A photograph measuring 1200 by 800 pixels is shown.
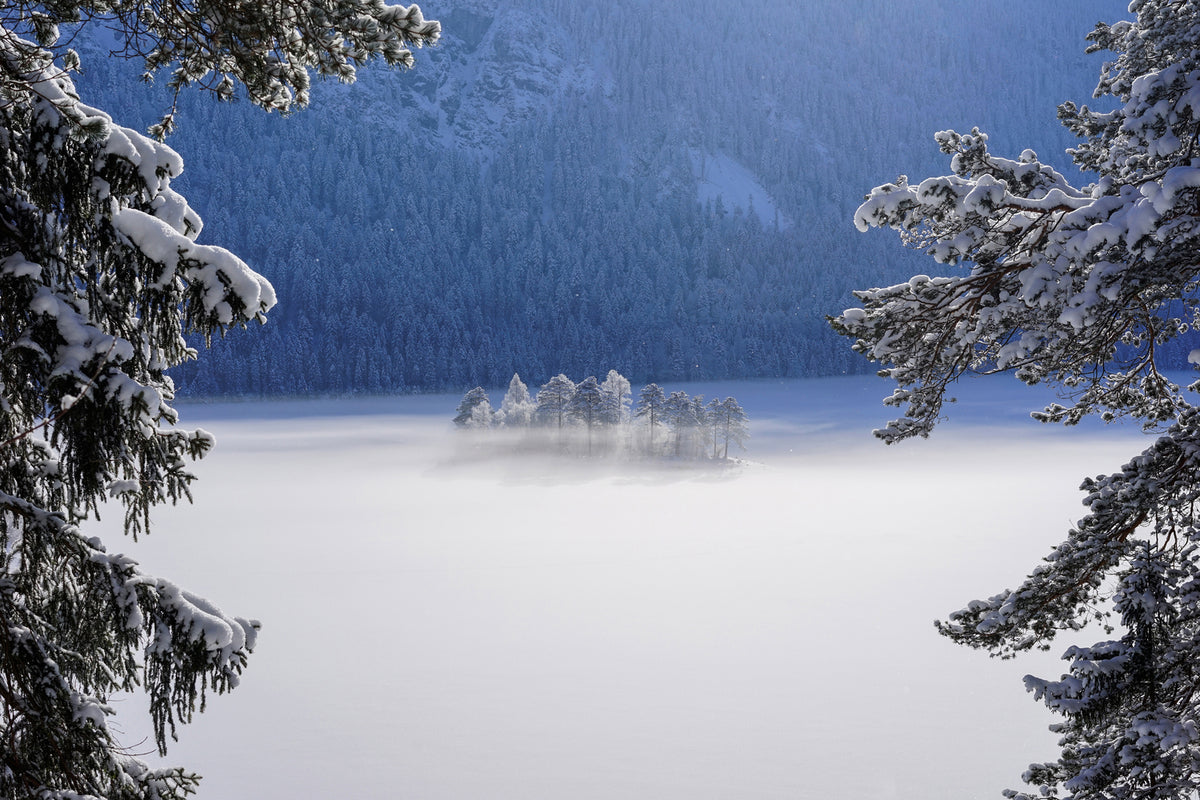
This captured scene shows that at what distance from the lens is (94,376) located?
9.77ft

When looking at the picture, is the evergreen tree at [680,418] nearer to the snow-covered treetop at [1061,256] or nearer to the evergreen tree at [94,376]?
the snow-covered treetop at [1061,256]

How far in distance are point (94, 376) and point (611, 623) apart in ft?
138

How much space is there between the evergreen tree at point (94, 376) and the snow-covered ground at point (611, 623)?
872 inches

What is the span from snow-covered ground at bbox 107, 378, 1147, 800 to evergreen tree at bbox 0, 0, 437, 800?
22143 mm

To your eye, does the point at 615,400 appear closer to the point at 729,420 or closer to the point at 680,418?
the point at 680,418

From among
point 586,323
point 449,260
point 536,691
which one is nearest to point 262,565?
point 536,691

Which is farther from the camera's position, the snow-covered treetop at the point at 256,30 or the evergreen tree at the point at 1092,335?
the evergreen tree at the point at 1092,335

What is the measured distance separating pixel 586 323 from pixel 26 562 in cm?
15424

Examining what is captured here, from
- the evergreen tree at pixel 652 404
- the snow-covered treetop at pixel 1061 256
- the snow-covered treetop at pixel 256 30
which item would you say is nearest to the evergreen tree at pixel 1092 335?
the snow-covered treetop at pixel 1061 256

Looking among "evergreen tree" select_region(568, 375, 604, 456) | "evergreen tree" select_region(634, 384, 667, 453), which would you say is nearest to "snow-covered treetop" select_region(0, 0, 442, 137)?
"evergreen tree" select_region(568, 375, 604, 456)

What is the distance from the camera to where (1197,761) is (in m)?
5.62

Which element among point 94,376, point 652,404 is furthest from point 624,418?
point 94,376

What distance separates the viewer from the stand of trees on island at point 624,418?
208 feet

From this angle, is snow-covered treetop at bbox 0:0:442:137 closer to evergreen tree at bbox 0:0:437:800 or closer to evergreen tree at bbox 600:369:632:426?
evergreen tree at bbox 0:0:437:800
